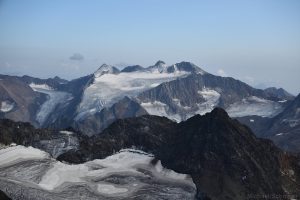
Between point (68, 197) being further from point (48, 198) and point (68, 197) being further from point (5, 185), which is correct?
point (5, 185)

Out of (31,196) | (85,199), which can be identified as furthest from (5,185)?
(85,199)

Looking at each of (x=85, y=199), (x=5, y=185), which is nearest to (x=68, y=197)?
(x=85, y=199)

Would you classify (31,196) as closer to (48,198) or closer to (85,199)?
(48,198)

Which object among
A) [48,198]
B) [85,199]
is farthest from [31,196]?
[85,199]

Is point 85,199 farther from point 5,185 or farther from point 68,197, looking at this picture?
point 5,185
